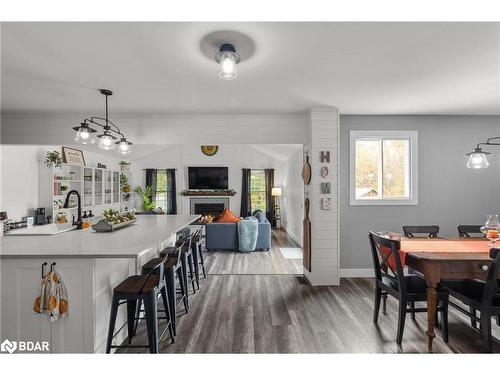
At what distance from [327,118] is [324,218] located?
1.48 m

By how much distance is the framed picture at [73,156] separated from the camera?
231 inches

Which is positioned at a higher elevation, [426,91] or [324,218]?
[426,91]

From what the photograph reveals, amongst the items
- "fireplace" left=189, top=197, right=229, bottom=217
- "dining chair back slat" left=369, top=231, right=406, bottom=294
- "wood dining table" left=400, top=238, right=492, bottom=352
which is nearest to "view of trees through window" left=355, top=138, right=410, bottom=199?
"dining chair back slat" left=369, top=231, right=406, bottom=294

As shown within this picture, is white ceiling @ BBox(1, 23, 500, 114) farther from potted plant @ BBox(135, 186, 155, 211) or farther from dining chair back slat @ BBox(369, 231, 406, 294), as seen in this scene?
potted plant @ BBox(135, 186, 155, 211)

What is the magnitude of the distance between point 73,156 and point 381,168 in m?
6.62

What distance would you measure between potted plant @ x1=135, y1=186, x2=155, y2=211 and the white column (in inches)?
267

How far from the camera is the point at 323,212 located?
12.8 ft

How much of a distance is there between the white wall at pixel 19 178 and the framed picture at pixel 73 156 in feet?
1.11

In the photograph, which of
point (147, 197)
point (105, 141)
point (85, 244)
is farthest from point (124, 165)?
point (85, 244)

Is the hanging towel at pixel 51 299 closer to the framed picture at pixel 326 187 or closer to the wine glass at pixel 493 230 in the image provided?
the framed picture at pixel 326 187

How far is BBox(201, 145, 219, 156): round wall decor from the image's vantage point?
9.03m

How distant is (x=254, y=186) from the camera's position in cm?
955
